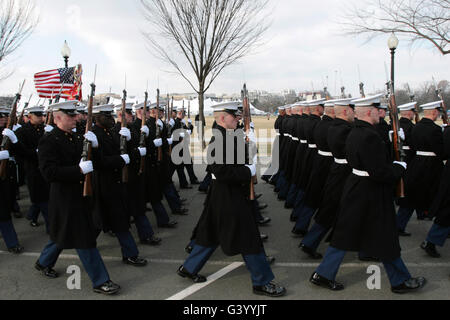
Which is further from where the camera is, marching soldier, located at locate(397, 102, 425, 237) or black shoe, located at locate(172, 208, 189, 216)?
black shoe, located at locate(172, 208, 189, 216)

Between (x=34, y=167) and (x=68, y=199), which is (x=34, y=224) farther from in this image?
(x=68, y=199)

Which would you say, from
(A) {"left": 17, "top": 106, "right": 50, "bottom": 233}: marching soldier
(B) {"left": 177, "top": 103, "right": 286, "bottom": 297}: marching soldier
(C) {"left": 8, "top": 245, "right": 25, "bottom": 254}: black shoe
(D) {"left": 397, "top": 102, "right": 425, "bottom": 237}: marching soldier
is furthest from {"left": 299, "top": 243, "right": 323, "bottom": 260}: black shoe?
(A) {"left": 17, "top": 106, "right": 50, "bottom": 233}: marching soldier

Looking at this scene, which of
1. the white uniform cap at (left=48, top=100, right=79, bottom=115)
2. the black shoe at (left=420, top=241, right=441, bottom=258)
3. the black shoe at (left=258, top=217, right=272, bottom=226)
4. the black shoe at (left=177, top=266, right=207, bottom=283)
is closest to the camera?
the white uniform cap at (left=48, top=100, right=79, bottom=115)

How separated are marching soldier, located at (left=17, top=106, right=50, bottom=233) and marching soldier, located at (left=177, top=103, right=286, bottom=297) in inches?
131

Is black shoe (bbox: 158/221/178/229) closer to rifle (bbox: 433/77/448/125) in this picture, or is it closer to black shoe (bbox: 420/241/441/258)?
black shoe (bbox: 420/241/441/258)

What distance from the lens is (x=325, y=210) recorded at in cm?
474

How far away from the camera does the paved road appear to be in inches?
154

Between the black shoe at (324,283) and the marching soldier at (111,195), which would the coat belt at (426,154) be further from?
the marching soldier at (111,195)

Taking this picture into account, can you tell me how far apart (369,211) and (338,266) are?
67 centimetres

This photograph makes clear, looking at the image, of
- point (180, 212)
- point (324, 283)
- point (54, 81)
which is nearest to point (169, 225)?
point (180, 212)

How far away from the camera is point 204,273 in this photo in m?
4.52

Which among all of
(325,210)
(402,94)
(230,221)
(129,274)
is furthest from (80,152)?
(402,94)

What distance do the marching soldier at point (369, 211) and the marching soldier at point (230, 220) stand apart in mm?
641
